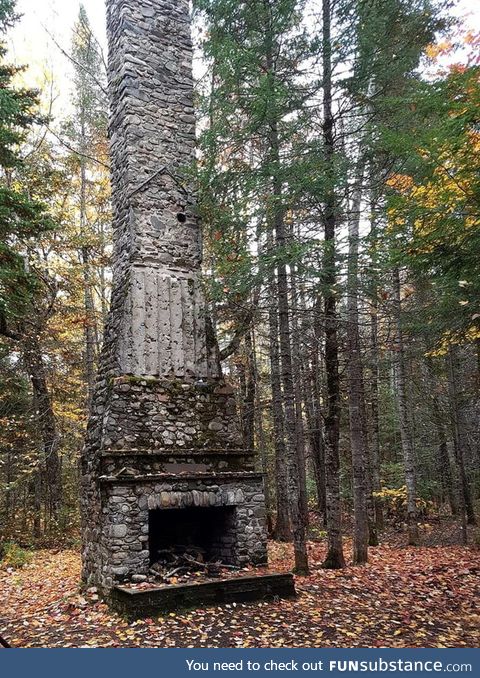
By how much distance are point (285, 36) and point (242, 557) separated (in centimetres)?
797

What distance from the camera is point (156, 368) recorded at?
7551 millimetres

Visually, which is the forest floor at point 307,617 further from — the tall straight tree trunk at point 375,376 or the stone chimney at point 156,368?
the tall straight tree trunk at point 375,376

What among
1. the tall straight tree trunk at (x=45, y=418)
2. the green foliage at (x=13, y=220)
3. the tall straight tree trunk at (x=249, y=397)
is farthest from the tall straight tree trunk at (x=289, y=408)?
the tall straight tree trunk at (x=45, y=418)

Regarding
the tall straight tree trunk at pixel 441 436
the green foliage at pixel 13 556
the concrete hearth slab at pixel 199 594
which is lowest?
the green foliage at pixel 13 556

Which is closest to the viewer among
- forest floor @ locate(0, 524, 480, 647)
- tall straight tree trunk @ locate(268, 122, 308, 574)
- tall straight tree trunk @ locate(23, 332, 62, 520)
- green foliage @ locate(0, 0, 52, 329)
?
forest floor @ locate(0, 524, 480, 647)

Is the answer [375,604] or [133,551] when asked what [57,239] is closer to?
[133,551]

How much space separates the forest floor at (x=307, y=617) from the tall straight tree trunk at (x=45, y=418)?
16.1ft

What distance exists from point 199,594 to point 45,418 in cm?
835

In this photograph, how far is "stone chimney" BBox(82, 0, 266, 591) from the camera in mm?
6762

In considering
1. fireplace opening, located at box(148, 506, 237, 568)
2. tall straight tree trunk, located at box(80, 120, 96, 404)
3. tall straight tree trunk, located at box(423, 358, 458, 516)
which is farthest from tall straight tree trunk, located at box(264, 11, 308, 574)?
tall straight tree trunk, located at box(80, 120, 96, 404)

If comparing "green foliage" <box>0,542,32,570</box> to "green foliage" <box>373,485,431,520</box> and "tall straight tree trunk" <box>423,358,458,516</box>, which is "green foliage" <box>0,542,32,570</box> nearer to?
"green foliage" <box>373,485,431,520</box>

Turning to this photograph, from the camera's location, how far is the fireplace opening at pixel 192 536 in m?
7.07

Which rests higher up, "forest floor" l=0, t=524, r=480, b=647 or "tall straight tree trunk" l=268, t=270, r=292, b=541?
"tall straight tree trunk" l=268, t=270, r=292, b=541

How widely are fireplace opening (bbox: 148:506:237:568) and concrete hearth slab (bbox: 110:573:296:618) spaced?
29.8 inches
